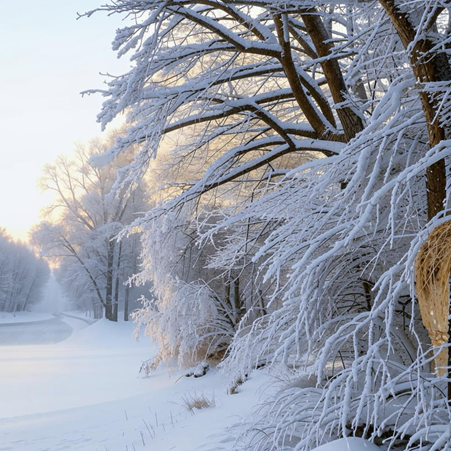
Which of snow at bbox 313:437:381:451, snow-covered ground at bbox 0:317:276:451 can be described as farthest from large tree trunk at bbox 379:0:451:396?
snow-covered ground at bbox 0:317:276:451

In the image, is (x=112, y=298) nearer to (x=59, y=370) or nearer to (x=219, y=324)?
(x=59, y=370)

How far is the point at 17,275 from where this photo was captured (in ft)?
208

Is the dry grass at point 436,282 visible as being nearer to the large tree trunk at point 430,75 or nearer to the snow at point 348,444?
the large tree trunk at point 430,75

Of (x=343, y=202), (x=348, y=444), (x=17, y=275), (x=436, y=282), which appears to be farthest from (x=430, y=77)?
(x=17, y=275)

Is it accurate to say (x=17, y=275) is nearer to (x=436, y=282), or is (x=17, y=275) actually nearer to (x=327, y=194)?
(x=327, y=194)

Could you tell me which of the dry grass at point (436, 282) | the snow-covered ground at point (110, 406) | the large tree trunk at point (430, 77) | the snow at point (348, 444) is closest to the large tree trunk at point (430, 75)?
the large tree trunk at point (430, 77)

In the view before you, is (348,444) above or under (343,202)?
under

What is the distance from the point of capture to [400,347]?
436 cm

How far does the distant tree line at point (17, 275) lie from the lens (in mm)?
56312

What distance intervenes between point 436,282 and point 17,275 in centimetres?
6783

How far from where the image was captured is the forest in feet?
8.64

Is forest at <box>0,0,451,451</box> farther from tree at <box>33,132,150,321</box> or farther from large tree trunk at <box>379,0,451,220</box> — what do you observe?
tree at <box>33,132,150,321</box>

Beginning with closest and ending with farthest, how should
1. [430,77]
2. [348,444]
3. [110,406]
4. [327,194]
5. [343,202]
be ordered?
[348,444] < [430,77] < [343,202] < [327,194] < [110,406]

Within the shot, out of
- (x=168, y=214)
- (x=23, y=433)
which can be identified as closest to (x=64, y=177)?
(x=23, y=433)
